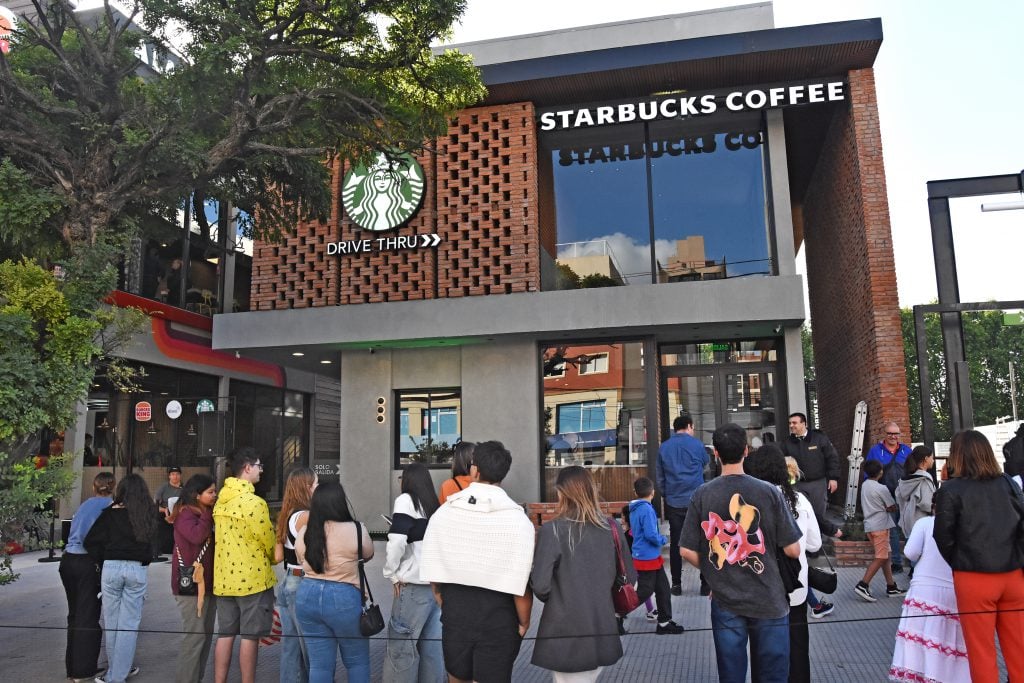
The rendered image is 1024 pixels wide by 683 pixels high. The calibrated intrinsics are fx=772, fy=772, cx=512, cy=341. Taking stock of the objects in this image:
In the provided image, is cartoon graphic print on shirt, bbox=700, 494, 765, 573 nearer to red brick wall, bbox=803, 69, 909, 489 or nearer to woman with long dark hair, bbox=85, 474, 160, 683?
woman with long dark hair, bbox=85, 474, 160, 683

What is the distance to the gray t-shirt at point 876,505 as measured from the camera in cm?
820

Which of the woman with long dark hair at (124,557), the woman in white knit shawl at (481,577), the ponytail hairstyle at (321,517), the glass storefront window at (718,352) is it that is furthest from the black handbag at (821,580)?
the glass storefront window at (718,352)

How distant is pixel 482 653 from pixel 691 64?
37.6 ft

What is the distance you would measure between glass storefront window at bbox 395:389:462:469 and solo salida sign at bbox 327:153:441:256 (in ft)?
9.42

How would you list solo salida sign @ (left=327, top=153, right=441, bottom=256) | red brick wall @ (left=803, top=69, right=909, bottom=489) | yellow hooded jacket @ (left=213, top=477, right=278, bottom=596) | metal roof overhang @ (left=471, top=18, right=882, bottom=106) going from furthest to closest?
solo salida sign @ (left=327, top=153, right=441, bottom=256), metal roof overhang @ (left=471, top=18, right=882, bottom=106), red brick wall @ (left=803, top=69, right=909, bottom=489), yellow hooded jacket @ (left=213, top=477, right=278, bottom=596)

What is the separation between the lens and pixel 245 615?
546cm

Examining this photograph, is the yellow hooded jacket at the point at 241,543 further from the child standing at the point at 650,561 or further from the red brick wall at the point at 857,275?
the red brick wall at the point at 857,275

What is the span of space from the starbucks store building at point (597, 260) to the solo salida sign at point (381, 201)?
0.04 metres

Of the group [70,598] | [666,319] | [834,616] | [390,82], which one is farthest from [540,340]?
[70,598]

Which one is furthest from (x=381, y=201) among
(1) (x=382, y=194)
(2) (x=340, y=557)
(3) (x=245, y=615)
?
(2) (x=340, y=557)

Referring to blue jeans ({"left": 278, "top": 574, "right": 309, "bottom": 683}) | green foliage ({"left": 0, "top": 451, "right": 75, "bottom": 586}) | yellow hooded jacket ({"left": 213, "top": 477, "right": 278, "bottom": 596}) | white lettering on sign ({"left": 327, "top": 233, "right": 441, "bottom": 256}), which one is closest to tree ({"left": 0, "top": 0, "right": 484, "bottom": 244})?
green foliage ({"left": 0, "top": 451, "right": 75, "bottom": 586})

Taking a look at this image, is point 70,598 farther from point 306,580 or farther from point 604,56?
point 604,56

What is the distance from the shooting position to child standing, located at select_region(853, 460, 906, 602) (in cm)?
804

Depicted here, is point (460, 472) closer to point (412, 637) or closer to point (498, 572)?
point (412, 637)
